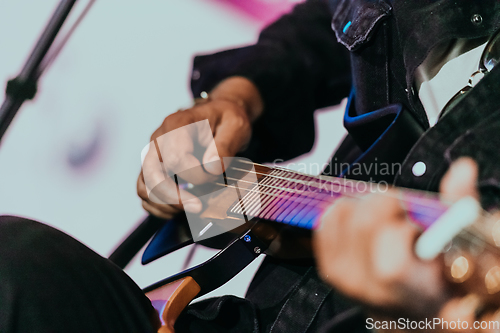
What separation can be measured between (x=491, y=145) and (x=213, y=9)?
2.80ft

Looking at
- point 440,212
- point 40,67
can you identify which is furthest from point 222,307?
point 40,67

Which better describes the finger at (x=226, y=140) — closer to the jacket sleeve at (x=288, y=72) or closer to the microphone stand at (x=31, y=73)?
the jacket sleeve at (x=288, y=72)

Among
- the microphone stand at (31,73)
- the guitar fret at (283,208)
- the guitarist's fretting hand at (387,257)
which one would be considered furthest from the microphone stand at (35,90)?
the guitarist's fretting hand at (387,257)

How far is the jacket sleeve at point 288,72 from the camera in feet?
2.25

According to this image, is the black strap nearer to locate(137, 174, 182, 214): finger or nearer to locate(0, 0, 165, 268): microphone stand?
locate(137, 174, 182, 214): finger

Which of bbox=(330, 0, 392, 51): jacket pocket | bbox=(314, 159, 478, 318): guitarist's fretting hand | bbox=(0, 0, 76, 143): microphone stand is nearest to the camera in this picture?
bbox=(314, 159, 478, 318): guitarist's fretting hand

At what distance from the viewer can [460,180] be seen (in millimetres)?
315

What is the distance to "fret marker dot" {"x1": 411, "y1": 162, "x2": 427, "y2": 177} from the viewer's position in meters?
0.35

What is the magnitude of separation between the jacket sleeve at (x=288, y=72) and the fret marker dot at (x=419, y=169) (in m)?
0.36

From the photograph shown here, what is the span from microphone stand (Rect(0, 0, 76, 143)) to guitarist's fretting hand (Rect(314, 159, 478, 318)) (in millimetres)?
789

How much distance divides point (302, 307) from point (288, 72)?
0.45m

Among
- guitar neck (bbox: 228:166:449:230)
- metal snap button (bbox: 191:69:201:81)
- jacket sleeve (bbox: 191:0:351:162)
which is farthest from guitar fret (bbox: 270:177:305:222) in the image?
metal snap button (bbox: 191:69:201:81)

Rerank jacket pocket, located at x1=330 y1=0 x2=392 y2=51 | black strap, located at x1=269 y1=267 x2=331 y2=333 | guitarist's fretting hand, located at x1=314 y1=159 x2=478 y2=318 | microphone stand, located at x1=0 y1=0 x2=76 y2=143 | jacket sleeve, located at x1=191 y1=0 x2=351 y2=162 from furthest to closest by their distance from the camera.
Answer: microphone stand, located at x1=0 y1=0 x2=76 y2=143
jacket sleeve, located at x1=191 y1=0 x2=351 y2=162
jacket pocket, located at x1=330 y1=0 x2=392 y2=51
black strap, located at x1=269 y1=267 x2=331 y2=333
guitarist's fretting hand, located at x1=314 y1=159 x2=478 y2=318

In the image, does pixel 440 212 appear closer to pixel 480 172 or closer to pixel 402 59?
pixel 480 172
